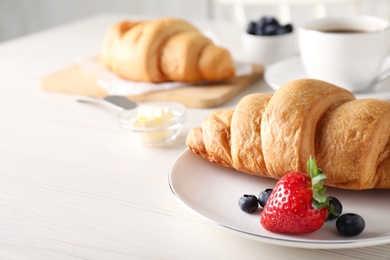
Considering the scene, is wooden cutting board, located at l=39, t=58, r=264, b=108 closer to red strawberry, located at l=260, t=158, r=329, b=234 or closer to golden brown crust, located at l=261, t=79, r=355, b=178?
golden brown crust, located at l=261, t=79, r=355, b=178

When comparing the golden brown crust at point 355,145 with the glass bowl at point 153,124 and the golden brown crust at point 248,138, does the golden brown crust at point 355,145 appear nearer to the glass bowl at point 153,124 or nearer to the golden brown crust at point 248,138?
the golden brown crust at point 248,138

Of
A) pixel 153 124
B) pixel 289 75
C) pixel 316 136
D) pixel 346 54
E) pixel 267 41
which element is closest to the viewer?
pixel 316 136

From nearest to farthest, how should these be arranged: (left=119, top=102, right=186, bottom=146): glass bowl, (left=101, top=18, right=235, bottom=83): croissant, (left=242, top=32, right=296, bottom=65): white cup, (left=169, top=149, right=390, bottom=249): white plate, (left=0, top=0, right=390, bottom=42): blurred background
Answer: (left=169, top=149, right=390, bottom=249): white plate, (left=119, top=102, right=186, bottom=146): glass bowl, (left=101, top=18, right=235, bottom=83): croissant, (left=242, top=32, right=296, bottom=65): white cup, (left=0, top=0, right=390, bottom=42): blurred background

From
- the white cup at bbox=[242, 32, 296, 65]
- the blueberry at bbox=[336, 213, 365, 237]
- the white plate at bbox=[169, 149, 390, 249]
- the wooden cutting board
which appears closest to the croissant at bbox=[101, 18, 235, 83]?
the wooden cutting board

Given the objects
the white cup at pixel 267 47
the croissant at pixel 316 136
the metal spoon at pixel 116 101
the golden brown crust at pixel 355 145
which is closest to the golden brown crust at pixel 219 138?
the croissant at pixel 316 136

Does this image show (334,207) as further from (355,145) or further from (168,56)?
(168,56)

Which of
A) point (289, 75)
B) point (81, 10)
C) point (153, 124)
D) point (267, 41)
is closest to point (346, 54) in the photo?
point (289, 75)
